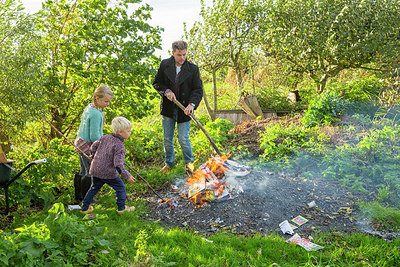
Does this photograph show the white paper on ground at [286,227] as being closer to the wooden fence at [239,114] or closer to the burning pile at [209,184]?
the burning pile at [209,184]

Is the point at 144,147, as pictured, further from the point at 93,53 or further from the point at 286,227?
the point at 286,227

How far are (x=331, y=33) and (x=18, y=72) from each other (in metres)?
6.99

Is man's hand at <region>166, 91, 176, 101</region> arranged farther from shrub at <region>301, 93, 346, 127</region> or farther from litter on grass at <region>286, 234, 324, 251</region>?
shrub at <region>301, 93, 346, 127</region>

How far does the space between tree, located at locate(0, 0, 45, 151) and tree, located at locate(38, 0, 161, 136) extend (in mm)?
832

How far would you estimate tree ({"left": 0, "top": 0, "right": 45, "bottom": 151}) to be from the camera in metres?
3.70

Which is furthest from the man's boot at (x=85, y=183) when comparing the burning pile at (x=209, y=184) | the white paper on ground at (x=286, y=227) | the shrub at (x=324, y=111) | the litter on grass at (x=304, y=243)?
the shrub at (x=324, y=111)

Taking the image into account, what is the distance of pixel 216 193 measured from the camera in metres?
4.14

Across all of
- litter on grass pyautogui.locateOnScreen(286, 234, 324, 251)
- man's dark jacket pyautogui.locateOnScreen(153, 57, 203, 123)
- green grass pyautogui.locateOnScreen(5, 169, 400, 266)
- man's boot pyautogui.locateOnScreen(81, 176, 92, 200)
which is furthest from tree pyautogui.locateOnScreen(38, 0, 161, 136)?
litter on grass pyautogui.locateOnScreen(286, 234, 324, 251)

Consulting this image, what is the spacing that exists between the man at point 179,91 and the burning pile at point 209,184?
569mm

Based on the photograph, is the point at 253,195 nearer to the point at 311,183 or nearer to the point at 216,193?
the point at 216,193

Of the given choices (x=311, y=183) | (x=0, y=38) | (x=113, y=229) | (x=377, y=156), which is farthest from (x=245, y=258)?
(x=0, y=38)

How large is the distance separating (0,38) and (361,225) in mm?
4891

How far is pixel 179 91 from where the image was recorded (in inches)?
195

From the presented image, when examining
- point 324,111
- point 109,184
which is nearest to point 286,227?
point 109,184
